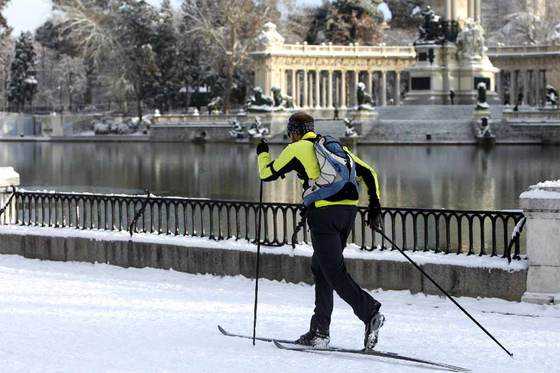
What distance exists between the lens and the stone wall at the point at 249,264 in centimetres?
1159

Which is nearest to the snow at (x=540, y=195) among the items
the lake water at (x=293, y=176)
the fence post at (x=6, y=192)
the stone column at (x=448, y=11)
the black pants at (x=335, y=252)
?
the black pants at (x=335, y=252)

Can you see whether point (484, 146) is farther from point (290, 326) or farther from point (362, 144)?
point (290, 326)

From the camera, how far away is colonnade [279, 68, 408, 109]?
294 ft

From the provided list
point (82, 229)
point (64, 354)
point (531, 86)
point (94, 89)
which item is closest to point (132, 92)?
point (94, 89)

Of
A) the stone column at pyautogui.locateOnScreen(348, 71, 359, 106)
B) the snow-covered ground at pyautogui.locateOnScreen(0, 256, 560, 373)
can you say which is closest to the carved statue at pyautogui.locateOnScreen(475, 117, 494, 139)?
the stone column at pyautogui.locateOnScreen(348, 71, 359, 106)

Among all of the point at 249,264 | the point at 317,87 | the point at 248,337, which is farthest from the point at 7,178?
the point at 317,87

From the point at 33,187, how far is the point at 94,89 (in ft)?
262

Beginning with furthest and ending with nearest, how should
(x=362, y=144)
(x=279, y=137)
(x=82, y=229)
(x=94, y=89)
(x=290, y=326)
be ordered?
(x=94, y=89), (x=279, y=137), (x=362, y=144), (x=82, y=229), (x=290, y=326)

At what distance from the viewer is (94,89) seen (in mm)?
111812

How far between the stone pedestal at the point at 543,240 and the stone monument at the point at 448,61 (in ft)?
206

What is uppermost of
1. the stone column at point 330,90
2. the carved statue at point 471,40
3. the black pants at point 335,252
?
the carved statue at point 471,40

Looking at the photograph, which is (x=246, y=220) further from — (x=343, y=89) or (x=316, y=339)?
(x=343, y=89)

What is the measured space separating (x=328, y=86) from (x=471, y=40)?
62.6 feet

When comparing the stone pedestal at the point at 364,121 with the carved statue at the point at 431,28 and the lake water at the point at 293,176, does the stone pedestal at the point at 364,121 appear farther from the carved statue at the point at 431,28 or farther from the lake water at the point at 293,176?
the carved statue at the point at 431,28
